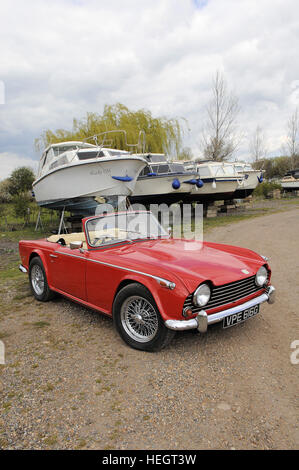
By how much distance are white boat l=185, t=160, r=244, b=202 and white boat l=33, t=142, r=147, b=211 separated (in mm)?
5117

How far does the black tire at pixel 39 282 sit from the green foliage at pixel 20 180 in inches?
966

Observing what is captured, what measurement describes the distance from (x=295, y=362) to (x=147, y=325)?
1.42 meters

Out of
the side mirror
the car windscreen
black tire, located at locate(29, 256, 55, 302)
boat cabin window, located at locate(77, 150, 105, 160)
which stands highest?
boat cabin window, located at locate(77, 150, 105, 160)

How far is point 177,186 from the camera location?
13062 millimetres

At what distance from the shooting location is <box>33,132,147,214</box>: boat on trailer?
10.2 metres

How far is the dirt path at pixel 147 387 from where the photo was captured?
1934 mm

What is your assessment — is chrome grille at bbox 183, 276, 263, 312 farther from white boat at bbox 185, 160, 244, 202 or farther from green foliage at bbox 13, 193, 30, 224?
green foliage at bbox 13, 193, 30, 224

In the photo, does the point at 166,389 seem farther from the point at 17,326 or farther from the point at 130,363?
the point at 17,326

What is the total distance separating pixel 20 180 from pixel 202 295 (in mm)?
28486

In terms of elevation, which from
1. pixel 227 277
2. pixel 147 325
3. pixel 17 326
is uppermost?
pixel 227 277

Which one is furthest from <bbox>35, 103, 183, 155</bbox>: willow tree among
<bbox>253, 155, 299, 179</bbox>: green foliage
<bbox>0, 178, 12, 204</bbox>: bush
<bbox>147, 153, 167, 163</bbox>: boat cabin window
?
<bbox>253, 155, 299, 179</bbox>: green foliage

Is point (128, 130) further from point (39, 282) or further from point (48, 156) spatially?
point (39, 282)

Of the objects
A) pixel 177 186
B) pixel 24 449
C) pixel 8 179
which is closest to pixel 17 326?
pixel 24 449

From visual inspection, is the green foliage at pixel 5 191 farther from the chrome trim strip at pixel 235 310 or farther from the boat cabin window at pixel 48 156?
the chrome trim strip at pixel 235 310
